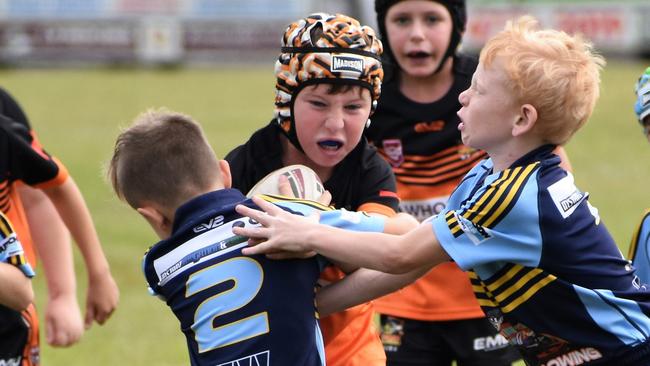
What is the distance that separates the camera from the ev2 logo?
10.5ft

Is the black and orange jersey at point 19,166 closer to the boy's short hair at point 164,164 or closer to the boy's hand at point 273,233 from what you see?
the boy's short hair at point 164,164

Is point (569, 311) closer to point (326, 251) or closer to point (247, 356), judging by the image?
point (326, 251)

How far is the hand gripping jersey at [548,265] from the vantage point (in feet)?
10.3

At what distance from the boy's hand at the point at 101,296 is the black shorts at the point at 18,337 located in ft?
1.01

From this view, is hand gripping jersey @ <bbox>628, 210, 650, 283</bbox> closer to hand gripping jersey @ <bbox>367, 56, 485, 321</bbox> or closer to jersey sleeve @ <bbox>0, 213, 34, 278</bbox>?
hand gripping jersey @ <bbox>367, 56, 485, 321</bbox>

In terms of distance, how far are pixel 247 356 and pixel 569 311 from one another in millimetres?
903

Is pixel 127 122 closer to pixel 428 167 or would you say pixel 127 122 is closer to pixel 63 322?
pixel 428 167

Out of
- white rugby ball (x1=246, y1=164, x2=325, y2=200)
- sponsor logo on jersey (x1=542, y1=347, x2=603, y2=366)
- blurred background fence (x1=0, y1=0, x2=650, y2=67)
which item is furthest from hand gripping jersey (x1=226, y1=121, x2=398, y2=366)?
blurred background fence (x1=0, y1=0, x2=650, y2=67)

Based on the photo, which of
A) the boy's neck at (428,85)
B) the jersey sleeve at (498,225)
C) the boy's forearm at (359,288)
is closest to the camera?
the jersey sleeve at (498,225)

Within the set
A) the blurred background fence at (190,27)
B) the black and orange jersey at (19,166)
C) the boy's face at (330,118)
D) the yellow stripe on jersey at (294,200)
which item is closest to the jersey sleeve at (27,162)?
the black and orange jersey at (19,166)

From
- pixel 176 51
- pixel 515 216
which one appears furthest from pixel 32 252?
pixel 176 51

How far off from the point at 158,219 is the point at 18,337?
134cm

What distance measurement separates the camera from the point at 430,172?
5.13 meters

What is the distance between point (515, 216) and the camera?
3105mm
